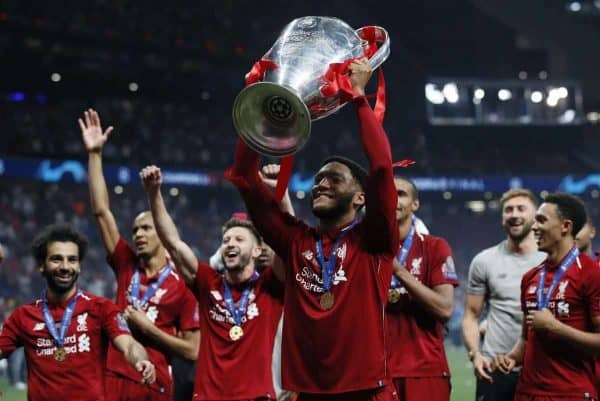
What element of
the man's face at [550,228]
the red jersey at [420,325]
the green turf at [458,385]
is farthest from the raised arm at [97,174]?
the green turf at [458,385]

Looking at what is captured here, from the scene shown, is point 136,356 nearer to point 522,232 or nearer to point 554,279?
point 554,279

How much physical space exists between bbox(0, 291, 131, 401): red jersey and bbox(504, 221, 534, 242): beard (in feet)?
8.22

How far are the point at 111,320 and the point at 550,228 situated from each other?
2.39 meters

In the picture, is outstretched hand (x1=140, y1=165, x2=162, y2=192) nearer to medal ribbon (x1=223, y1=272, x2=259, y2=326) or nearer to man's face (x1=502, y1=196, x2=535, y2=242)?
medal ribbon (x1=223, y1=272, x2=259, y2=326)

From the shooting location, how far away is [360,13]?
119 feet

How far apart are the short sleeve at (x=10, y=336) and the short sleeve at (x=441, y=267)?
2293mm

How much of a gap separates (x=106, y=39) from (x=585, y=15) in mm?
23873

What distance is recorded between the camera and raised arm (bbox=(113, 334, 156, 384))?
4430mm

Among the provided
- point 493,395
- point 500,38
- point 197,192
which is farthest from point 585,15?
point 493,395

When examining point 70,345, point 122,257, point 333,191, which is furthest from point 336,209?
point 122,257

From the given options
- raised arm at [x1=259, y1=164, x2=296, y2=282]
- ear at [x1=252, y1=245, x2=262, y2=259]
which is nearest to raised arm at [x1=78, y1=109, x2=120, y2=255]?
ear at [x1=252, y1=245, x2=262, y2=259]

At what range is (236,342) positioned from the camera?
5.04 m

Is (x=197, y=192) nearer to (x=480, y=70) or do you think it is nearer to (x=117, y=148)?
(x=117, y=148)

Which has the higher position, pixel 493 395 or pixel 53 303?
pixel 53 303
